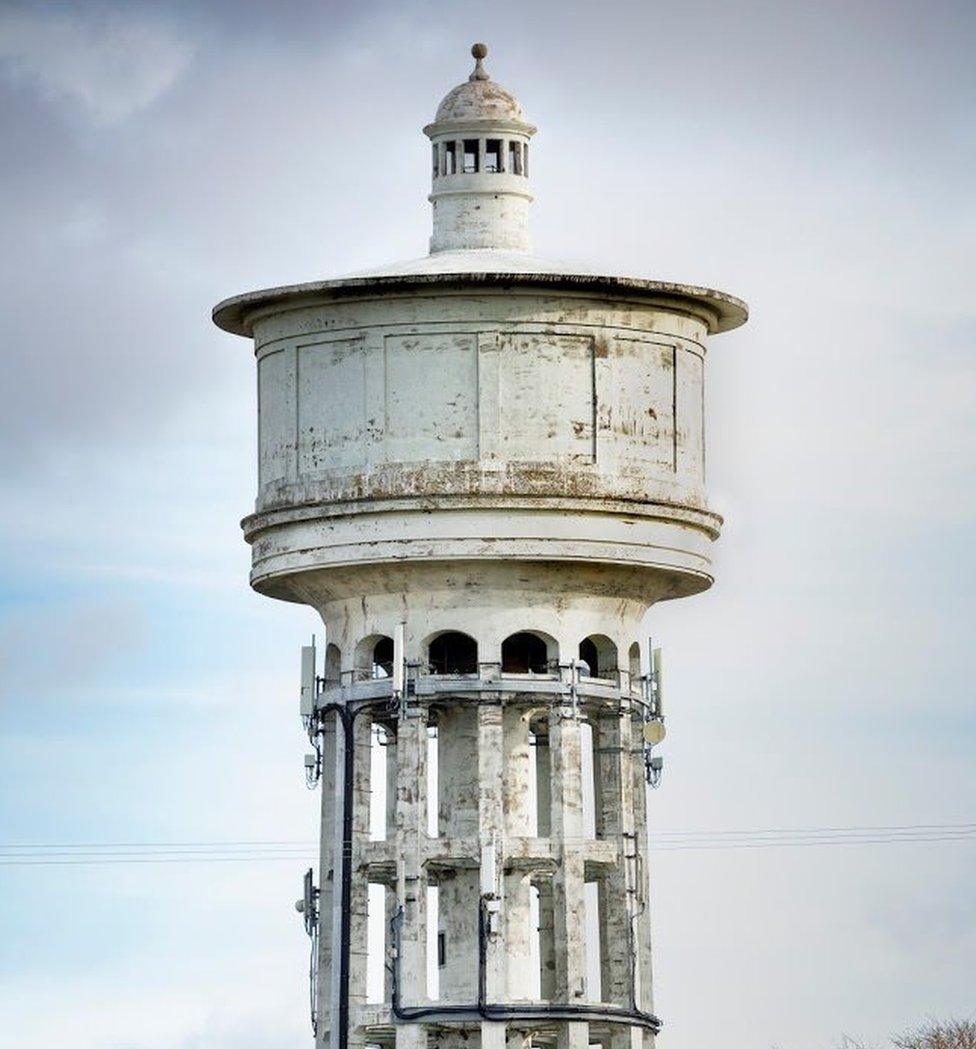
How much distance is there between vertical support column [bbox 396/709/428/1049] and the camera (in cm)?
7312

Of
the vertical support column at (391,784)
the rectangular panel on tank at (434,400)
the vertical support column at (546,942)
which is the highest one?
the rectangular panel on tank at (434,400)

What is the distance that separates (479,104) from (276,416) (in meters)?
6.22

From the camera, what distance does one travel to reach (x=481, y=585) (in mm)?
73750

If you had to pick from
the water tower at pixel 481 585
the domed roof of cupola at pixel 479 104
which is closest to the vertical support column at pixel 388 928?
the water tower at pixel 481 585

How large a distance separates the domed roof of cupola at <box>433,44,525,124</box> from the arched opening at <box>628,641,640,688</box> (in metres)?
8.86

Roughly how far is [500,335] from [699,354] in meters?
3.96

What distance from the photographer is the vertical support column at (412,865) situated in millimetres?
73125

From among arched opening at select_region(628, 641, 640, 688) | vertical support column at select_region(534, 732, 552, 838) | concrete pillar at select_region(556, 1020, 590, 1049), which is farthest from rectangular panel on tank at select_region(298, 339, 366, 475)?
concrete pillar at select_region(556, 1020, 590, 1049)

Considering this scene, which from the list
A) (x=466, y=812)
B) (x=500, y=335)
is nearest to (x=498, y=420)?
(x=500, y=335)

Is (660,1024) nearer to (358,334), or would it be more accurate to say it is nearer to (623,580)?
(623,580)

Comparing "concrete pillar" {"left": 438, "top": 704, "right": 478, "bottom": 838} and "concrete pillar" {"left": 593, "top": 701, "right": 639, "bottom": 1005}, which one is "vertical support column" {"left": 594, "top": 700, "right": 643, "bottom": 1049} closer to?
"concrete pillar" {"left": 593, "top": 701, "right": 639, "bottom": 1005}

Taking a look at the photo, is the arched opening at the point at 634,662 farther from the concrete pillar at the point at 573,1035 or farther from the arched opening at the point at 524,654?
the concrete pillar at the point at 573,1035

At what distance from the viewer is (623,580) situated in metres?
74.2

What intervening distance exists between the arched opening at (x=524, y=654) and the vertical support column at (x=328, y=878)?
3.00 meters
